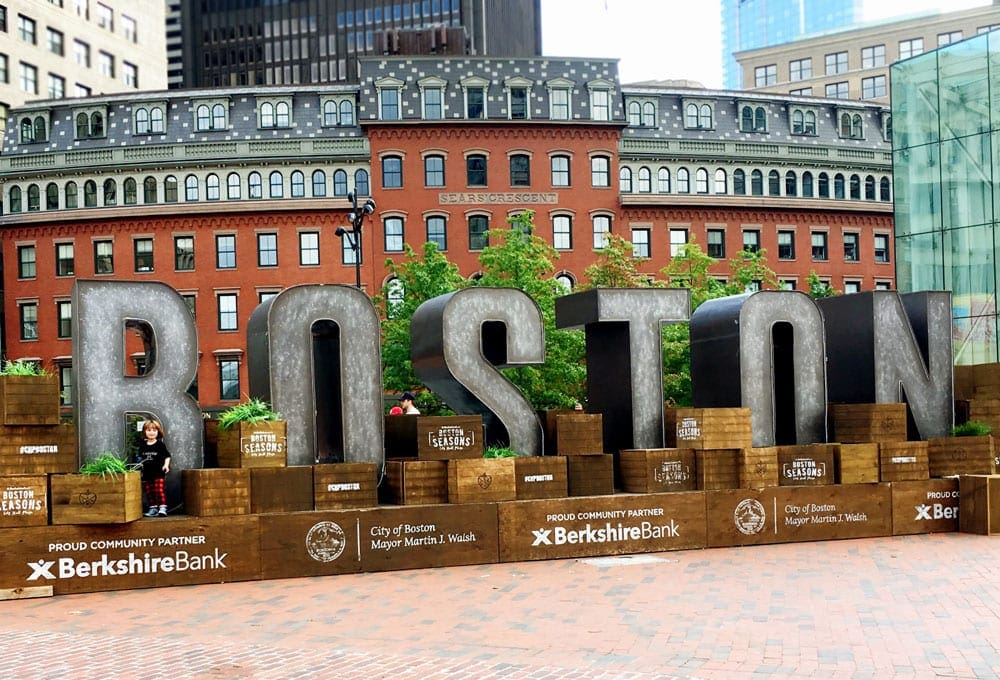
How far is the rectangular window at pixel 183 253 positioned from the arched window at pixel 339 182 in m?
7.09

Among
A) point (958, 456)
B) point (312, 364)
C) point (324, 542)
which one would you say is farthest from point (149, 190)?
point (958, 456)

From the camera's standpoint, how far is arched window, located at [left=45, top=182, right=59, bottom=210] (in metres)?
52.6

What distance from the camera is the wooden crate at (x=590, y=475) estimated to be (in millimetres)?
14781

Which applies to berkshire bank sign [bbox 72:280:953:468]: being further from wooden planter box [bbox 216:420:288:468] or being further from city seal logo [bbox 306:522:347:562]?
city seal logo [bbox 306:522:347:562]

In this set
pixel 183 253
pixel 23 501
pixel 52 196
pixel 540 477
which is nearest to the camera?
pixel 23 501

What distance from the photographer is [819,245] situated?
2247 inches

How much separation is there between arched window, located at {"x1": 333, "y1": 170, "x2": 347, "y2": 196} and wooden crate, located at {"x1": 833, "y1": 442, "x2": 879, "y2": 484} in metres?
38.9

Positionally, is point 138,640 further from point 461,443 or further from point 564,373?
point 564,373

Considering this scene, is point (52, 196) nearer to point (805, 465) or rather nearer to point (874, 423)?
point (805, 465)

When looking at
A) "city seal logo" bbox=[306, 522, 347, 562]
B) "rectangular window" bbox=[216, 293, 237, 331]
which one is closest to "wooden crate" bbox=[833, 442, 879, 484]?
"city seal logo" bbox=[306, 522, 347, 562]

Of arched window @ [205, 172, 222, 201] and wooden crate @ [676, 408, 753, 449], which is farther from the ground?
arched window @ [205, 172, 222, 201]

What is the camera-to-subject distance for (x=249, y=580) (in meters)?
12.9

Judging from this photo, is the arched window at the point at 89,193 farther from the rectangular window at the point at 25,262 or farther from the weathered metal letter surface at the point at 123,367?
the weathered metal letter surface at the point at 123,367

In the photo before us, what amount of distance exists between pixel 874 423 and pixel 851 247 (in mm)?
44184
